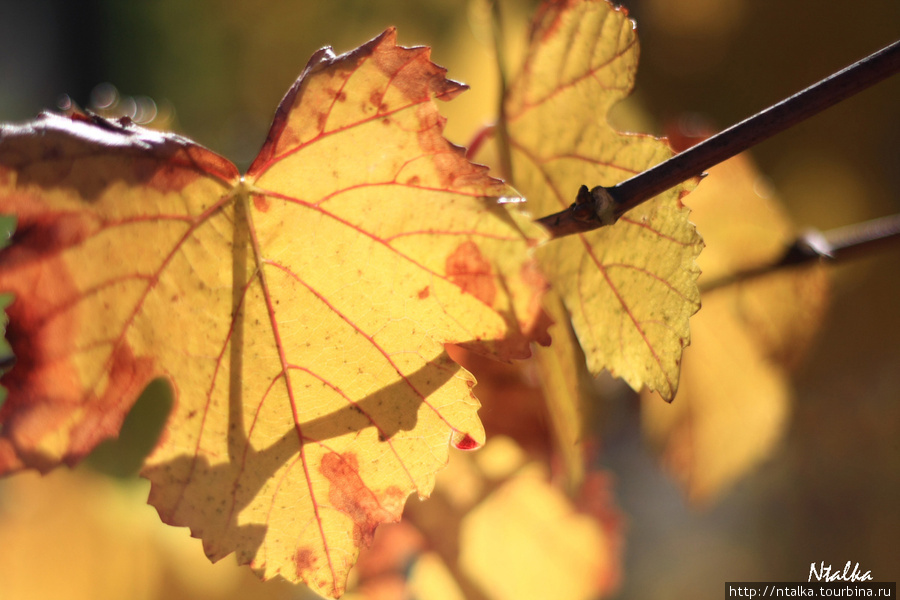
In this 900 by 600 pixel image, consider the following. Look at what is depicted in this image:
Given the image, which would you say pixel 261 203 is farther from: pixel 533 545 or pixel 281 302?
pixel 533 545

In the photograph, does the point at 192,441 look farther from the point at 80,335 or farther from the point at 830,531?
the point at 830,531

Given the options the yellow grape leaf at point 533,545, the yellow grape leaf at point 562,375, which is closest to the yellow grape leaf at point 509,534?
the yellow grape leaf at point 533,545

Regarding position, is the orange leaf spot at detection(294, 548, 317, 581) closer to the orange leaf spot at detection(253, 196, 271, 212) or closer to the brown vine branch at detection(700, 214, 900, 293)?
the orange leaf spot at detection(253, 196, 271, 212)

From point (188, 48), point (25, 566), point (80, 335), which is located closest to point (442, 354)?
point (80, 335)

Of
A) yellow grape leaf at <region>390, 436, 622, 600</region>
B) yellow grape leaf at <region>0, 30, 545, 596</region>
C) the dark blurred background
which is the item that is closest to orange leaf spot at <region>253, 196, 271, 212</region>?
yellow grape leaf at <region>0, 30, 545, 596</region>

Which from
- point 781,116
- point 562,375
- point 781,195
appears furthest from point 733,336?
A: point 781,195

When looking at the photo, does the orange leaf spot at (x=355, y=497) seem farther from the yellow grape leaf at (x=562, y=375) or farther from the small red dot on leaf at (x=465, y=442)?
the yellow grape leaf at (x=562, y=375)
